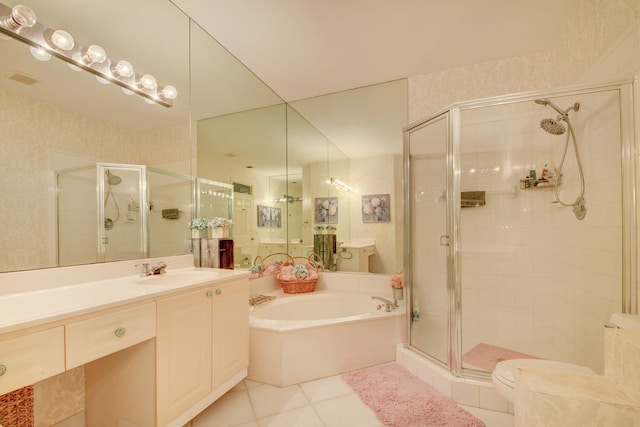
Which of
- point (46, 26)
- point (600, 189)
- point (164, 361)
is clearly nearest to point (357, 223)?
point (600, 189)

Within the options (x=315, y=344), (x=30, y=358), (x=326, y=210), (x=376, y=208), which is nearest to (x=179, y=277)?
(x=30, y=358)

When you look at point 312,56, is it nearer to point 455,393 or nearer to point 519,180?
point 519,180

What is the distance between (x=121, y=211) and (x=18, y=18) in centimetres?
94

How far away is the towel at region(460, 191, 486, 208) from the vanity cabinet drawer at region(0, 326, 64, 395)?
245 cm

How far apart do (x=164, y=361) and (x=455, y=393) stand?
5.82 ft

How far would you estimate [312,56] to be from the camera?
2293 millimetres

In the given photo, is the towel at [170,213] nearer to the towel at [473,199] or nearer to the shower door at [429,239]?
the shower door at [429,239]

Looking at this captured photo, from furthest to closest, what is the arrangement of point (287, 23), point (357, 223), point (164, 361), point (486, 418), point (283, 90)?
point (357, 223), point (283, 90), point (287, 23), point (486, 418), point (164, 361)

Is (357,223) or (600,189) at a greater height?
(600,189)

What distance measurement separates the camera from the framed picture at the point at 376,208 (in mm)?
3121

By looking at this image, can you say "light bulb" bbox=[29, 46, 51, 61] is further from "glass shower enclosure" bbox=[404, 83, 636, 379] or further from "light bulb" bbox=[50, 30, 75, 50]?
"glass shower enclosure" bbox=[404, 83, 636, 379]

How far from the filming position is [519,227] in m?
2.28

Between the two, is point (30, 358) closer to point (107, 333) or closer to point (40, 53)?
point (107, 333)

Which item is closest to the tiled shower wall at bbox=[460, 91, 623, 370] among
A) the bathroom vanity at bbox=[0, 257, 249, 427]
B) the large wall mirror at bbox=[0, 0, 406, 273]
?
the large wall mirror at bbox=[0, 0, 406, 273]
